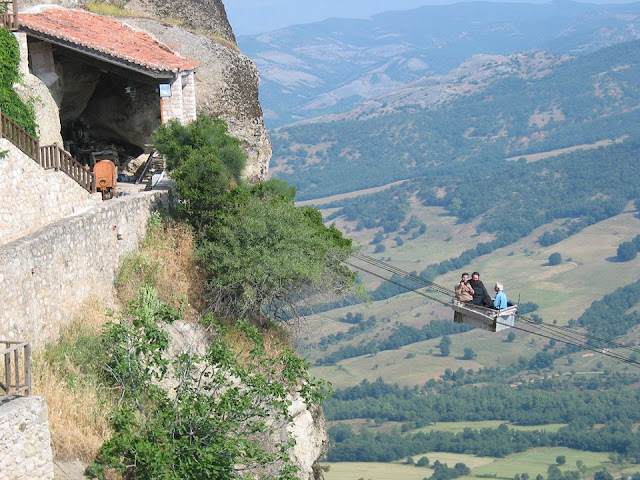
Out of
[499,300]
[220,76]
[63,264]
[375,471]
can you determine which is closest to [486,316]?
[499,300]

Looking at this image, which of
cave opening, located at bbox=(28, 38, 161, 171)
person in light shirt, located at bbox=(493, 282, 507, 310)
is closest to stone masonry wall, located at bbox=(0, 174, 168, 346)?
cave opening, located at bbox=(28, 38, 161, 171)

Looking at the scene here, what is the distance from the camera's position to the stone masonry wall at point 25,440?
1345 cm

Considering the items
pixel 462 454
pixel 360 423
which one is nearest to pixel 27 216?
pixel 462 454

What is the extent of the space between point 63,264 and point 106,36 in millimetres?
9464

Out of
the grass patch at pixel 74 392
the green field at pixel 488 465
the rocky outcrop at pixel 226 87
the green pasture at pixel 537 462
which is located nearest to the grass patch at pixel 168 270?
the grass patch at pixel 74 392

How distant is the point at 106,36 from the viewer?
2622 centimetres

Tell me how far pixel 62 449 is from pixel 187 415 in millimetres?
1901

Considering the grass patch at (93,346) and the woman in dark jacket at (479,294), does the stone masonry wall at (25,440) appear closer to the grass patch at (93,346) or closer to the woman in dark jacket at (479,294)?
the grass patch at (93,346)

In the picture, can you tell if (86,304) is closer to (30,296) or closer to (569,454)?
(30,296)

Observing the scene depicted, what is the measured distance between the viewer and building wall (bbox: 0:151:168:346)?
16594 millimetres

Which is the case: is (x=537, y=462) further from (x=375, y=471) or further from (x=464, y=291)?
(x=464, y=291)

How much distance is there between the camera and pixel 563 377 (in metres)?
189

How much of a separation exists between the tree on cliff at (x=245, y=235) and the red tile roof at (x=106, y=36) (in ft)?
Answer: 7.64

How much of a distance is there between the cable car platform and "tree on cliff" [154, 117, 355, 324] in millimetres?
2503
